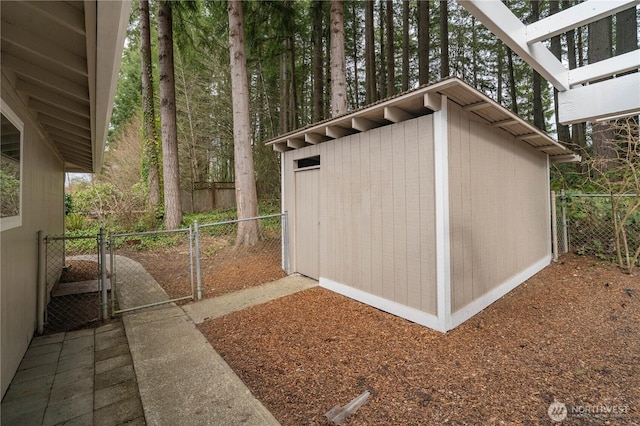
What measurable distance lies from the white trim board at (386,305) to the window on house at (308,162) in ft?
6.82

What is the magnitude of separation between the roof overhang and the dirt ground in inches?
101

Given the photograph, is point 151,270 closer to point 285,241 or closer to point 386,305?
point 285,241

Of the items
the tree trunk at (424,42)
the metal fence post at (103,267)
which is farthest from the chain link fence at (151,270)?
the tree trunk at (424,42)

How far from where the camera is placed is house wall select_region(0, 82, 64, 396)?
90.8 inches

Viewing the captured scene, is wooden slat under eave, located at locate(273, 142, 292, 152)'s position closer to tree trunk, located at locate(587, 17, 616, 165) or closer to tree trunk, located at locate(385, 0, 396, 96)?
tree trunk, located at locate(385, 0, 396, 96)

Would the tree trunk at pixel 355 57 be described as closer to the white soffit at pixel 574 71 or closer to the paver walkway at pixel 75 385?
the white soffit at pixel 574 71

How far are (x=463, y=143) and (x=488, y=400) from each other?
8.49 ft

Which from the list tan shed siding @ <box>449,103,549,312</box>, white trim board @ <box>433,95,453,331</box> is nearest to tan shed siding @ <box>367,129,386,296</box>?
white trim board @ <box>433,95,453,331</box>

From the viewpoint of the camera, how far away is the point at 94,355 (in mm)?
2869

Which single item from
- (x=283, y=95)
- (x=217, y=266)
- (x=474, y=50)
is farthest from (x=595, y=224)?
(x=474, y=50)

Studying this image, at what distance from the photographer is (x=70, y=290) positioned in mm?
4855

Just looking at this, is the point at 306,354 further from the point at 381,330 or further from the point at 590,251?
the point at 590,251

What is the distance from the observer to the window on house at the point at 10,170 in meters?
2.26

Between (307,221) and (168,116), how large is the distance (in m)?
6.76
